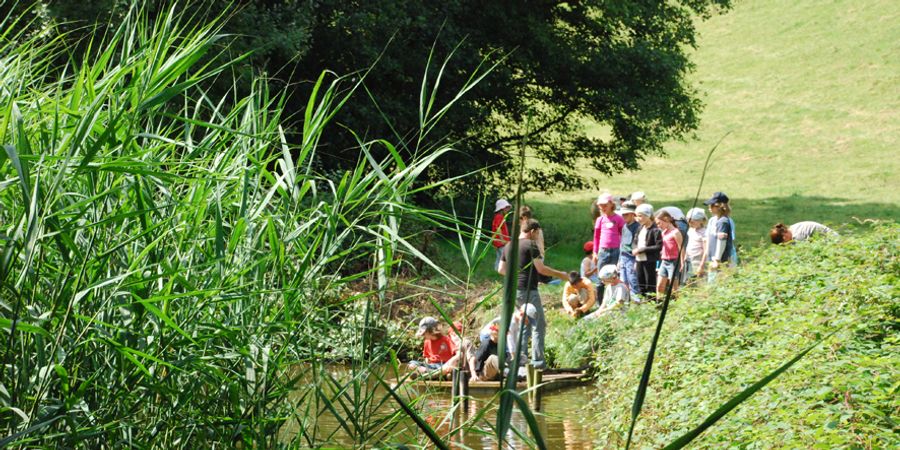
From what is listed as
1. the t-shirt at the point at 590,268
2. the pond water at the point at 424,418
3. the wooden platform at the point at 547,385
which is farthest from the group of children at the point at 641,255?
the pond water at the point at 424,418

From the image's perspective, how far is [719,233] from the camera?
39.5 feet

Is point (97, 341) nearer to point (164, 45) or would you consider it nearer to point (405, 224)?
point (164, 45)

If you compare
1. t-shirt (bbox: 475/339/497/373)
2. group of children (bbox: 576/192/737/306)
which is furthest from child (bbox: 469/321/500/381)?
group of children (bbox: 576/192/737/306)

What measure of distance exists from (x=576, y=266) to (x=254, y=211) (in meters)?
16.3

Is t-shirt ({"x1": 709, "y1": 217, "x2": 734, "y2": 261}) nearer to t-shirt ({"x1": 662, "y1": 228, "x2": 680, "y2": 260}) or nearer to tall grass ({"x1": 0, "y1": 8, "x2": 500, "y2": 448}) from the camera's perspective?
t-shirt ({"x1": 662, "y1": 228, "x2": 680, "y2": 260})

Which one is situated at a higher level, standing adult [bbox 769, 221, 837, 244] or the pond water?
standing adult [bbox 769, 221, 837, 244]

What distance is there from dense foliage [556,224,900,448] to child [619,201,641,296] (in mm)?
1552

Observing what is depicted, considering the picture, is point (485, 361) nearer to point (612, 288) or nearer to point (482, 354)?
point (482, 354)

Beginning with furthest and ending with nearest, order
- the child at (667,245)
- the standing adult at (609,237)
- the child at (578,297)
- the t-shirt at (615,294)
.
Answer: the standing adult at (609,237) → the child at (578,297) → the t-shirt at (615,294) → the child at (667,245)

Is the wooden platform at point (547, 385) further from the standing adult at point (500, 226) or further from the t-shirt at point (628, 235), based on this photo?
the t-shirt at point (628, 235)

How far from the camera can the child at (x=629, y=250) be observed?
41.7 ft

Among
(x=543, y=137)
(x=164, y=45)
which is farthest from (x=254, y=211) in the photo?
(x=543, y=137)

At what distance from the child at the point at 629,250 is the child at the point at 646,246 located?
11cm

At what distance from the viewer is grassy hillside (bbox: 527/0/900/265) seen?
2912 centimetres
